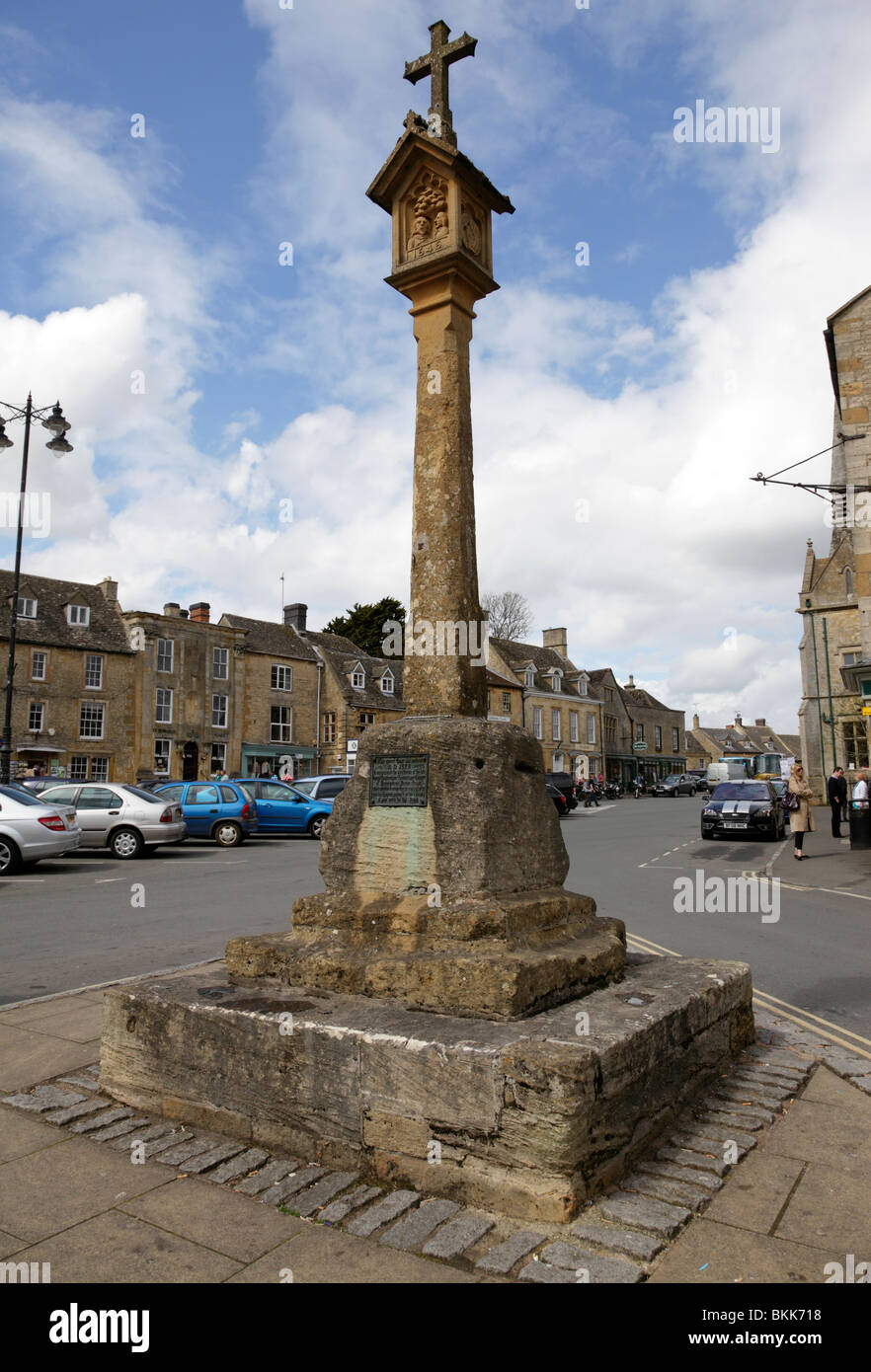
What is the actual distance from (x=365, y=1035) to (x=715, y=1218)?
1335 mm

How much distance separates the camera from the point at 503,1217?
2.83 m

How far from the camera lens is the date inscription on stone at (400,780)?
4347 mm

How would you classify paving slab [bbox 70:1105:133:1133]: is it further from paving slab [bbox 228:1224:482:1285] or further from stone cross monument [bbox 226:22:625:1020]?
paving slab [bbox 228:1224:482:1285]

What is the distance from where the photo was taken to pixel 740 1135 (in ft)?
11.3

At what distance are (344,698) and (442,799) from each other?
126 feet

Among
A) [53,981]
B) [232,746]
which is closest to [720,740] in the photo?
[232,746]

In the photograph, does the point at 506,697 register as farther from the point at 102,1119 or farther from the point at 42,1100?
the point at 102,1119

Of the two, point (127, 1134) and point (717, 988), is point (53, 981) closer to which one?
point (127, 1134)

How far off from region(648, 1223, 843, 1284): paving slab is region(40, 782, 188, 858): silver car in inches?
567

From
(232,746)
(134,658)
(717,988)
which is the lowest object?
(717,988)

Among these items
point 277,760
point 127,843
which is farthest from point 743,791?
point 277,760

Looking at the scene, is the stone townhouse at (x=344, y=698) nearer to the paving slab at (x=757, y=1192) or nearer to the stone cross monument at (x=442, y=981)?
the stone cross monument at (x=442, y=981)

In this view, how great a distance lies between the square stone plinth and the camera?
287 cm

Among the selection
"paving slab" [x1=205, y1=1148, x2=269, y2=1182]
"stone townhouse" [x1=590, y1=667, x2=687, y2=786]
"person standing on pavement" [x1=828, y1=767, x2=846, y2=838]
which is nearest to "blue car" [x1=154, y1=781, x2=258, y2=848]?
"person standing on pavement" [x1=828, y1=767, x2=846, y2=838]
